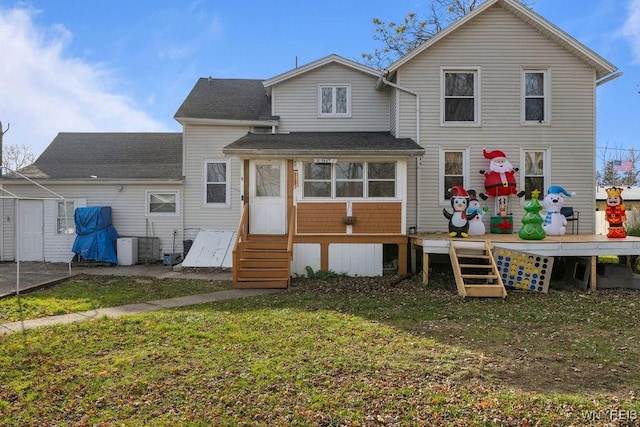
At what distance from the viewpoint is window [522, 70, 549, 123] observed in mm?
12156

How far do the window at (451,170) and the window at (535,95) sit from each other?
229 centimetres

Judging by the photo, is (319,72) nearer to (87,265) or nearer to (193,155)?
(193,155)

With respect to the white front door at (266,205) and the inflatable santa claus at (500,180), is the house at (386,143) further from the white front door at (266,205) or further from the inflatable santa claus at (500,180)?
the inflatable santa claus at (500,180)

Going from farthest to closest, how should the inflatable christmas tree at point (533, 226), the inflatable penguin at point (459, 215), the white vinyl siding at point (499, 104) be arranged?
the white vinyl siding at point (499, 104)
the inflatable penguin at point (459, 215)
the inflatable christmas tree at point (533, 226)

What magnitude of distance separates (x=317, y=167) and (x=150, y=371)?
24.4 feet

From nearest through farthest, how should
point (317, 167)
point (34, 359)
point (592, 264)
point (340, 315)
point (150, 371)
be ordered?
point (150, 371) < point (34, 359) < point (340, 315) < point (592, 264) < point (317, 167)

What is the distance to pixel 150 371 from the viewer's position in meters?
4.47

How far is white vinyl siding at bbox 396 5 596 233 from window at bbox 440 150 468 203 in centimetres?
12

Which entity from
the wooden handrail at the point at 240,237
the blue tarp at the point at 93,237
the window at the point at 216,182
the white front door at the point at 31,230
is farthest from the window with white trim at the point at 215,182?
the white front door at the point at 31,230

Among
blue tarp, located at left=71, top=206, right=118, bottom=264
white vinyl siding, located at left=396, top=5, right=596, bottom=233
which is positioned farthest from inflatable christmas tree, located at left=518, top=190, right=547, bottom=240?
blue tarp, located at left=71, top=206, right=118, bottom=264

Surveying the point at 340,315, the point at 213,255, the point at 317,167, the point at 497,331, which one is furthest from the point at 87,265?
the point at 497,331

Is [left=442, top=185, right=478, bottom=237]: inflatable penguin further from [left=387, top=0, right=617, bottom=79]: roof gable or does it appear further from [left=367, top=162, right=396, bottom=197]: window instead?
[left=387, top=0, right=617, bottom=79]: roof gable

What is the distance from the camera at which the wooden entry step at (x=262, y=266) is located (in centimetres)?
942

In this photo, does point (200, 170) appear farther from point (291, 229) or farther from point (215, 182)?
point (291, 229)
